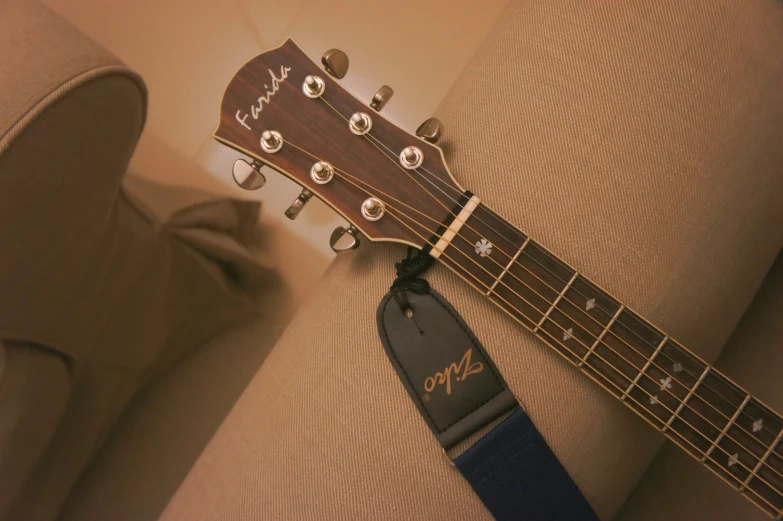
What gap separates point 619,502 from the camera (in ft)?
1.54

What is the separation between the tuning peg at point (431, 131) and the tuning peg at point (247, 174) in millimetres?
162

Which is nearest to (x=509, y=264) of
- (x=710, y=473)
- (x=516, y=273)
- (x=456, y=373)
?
(x=516, y=273)

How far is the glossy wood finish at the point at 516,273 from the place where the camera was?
17.1 inches

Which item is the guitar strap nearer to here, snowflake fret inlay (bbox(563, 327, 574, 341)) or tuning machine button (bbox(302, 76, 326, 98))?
snowflake fret inlay (bbox(563, 327, 574, 341))

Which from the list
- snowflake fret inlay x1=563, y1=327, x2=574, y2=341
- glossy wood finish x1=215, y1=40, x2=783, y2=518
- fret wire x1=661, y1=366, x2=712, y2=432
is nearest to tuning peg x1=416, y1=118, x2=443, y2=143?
glossy wood finish x1=215, y1=40, x2=783, y2=518

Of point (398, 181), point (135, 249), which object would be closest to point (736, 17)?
point (398, 181)

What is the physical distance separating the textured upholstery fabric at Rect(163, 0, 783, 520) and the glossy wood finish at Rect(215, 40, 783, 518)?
2 centimetres

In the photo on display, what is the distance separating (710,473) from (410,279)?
0.43m

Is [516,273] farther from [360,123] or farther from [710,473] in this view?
[710,473]

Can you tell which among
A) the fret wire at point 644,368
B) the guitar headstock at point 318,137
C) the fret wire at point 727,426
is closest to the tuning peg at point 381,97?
the guitar headstock at point 318,137

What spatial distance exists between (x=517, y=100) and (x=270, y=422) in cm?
39

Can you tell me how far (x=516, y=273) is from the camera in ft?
1.44

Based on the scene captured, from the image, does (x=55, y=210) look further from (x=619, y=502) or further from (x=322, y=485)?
(x=619, y=502)

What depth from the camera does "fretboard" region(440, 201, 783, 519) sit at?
1.42ft
